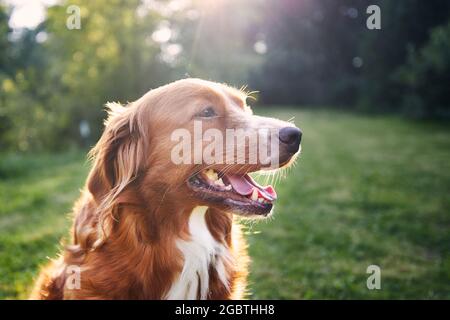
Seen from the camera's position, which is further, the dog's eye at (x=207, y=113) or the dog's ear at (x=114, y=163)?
the dog's eye at (x=207, y=113)

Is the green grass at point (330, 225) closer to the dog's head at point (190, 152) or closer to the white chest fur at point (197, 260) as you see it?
the white chest fur at point (197, 260)

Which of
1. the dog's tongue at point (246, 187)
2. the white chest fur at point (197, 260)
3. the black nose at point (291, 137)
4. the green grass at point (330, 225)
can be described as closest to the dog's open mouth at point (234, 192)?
the dog's tongue at point (246, 187)

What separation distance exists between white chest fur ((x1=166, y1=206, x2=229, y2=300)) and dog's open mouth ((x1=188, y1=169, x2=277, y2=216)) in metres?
0.16

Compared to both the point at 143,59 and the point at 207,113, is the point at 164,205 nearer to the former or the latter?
the point at 207,113

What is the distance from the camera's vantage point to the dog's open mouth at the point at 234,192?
2939 mm

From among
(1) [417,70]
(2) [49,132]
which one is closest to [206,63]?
(2) [49,132]

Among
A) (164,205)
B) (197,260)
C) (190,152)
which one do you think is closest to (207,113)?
(190,152)

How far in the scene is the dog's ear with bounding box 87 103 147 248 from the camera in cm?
288

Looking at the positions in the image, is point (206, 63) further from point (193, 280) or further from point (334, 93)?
point (193, 280)

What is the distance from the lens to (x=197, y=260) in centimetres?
303

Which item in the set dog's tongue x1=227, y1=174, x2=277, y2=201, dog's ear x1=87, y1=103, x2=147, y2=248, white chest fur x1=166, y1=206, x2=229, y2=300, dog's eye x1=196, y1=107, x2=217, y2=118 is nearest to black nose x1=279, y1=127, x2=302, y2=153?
dog's tongue x1=227, y1=174, x2=277, y2=201

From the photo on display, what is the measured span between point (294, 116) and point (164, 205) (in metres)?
12.4

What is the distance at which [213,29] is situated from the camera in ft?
64.3

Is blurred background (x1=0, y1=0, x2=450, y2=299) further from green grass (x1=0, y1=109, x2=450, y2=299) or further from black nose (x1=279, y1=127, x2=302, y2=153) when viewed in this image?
black nose (x1=279, y1=127, x2=302, y2=153)
